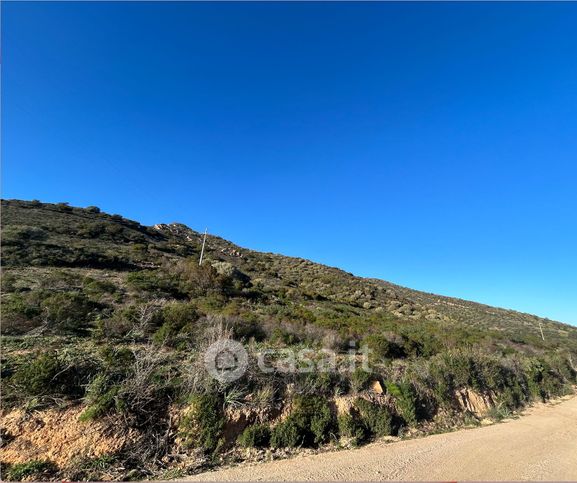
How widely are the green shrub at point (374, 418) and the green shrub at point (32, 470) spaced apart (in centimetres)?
739

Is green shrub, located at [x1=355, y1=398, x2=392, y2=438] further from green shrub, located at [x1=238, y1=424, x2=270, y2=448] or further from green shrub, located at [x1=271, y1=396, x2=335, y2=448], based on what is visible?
green shrub, located at [x1=238, y1=424, x2=270, y2=448]

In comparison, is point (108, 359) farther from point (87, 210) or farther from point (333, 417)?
point (87, 210)

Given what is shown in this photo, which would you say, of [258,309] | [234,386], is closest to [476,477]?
[234,386]

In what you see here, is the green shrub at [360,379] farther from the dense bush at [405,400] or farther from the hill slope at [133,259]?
the hill slope at [133,259]

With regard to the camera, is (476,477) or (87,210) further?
(87,210)

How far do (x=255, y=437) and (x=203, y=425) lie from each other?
1300 mm

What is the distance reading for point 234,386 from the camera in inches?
332

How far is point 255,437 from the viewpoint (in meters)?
7.58

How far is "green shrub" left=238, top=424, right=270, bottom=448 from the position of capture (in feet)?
24.5

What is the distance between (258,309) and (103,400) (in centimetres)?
1164

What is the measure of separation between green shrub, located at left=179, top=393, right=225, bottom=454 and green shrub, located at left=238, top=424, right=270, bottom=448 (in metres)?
0.58

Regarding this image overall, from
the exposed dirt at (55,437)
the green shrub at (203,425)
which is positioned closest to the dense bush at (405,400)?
the green shrub at (203,425)

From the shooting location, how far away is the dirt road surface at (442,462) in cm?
654

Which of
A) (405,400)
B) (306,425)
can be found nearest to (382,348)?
(405,400)
